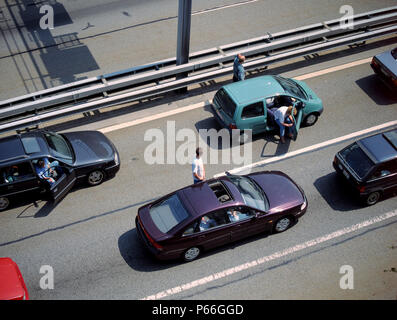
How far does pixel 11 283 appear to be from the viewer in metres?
9.33

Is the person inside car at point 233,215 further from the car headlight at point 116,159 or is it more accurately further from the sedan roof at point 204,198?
the car headlight at point 116,159

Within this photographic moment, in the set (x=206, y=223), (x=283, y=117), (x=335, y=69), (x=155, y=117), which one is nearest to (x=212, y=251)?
(x=206, y=223)

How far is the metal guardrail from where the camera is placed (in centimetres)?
1355

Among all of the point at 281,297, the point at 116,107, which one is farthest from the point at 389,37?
the point at 281,297

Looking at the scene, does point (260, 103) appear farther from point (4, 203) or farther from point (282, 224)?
point (4, 203)

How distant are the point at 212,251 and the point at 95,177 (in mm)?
3720

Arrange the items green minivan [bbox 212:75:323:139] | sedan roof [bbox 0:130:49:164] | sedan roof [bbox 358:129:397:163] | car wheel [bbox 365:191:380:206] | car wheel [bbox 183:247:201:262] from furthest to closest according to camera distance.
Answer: green minivan [bbox 212:75:323:139] → car wheel [bbox 365:191:380:206] → sedan roof [bbox 358:129:397:163] → sedan roof [bbox 0:130:49:164] → car wheel [bbox 183:247:201:262]

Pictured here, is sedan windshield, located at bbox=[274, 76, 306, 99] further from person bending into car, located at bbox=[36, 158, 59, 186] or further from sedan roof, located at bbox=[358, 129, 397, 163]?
person bending into car, located at bbox=[36, 158, 59, 186]

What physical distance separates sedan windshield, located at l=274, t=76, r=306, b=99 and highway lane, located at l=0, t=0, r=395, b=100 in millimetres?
4506

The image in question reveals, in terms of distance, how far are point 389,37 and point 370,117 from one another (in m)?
5.32

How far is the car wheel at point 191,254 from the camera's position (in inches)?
404

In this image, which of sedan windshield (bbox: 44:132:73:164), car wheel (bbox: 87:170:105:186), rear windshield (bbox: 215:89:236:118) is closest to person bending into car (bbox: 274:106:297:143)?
rear windshield (bbox: 215:89:236:118)

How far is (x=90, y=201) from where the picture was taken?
11.9m

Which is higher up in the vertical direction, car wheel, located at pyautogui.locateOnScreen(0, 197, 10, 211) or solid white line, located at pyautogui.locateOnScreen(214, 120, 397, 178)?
car wheel, located at pyautogui.locateOnScreen(0, 197, 10, 211)
